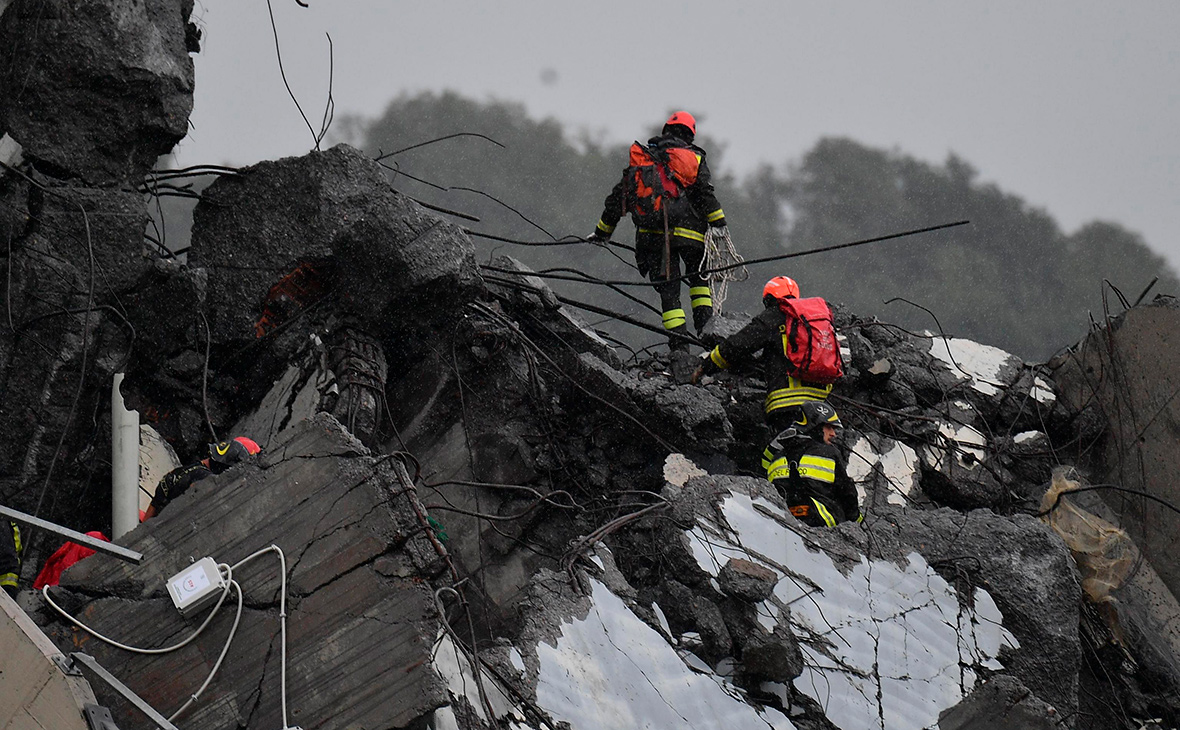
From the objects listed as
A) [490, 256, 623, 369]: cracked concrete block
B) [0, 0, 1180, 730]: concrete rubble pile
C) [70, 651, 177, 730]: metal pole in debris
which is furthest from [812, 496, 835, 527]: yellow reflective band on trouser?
[70, 651, 177, 730]: metal pole in debris

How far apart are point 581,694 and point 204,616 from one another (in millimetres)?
1256

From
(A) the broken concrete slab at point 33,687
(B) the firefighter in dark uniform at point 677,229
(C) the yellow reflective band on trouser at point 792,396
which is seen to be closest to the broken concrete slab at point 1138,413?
(C) the yellow reflective band on trouser at point 792,396

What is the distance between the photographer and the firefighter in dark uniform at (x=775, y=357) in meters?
6.48

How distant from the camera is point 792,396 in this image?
646 centimetres

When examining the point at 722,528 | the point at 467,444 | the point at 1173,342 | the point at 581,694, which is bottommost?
the point at 581,694

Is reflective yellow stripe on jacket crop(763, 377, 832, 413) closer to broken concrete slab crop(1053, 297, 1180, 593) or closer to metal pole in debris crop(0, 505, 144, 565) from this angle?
broken concrete slab crop(1053, 297, 1180, 593)

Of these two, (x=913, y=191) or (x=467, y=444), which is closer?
(x=467, y=444)

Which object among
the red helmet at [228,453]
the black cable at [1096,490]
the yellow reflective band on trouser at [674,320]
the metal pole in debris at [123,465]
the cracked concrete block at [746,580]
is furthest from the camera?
the yellow reflective band on trouser at [674,320]

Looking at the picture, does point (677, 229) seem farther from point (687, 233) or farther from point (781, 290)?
point (781, 290)

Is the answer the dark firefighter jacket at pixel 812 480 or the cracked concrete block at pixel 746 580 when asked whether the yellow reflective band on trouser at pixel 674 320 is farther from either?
the cracked concrete block at pixel 746 580

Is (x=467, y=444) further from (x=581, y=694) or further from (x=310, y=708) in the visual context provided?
(x=310, y=708)

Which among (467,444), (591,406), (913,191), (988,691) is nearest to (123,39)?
(467,444)

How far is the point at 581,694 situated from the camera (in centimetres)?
370

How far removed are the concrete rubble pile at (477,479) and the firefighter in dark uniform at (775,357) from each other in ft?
0.90
